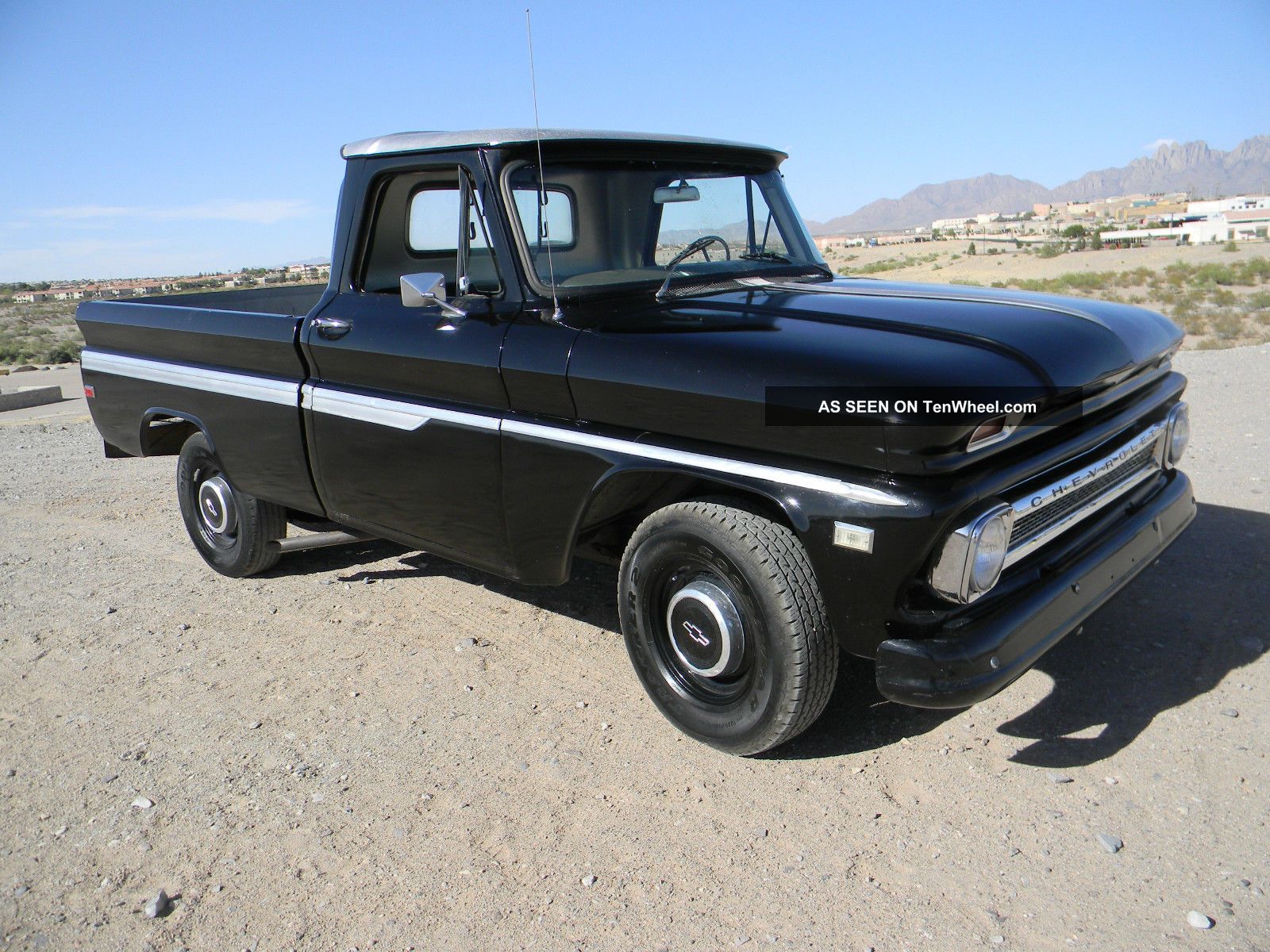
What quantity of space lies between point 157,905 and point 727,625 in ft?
5.73

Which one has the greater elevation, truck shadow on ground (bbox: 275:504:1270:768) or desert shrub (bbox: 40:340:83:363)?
truck shadow on ground (bbox: 275:504:1270:768)

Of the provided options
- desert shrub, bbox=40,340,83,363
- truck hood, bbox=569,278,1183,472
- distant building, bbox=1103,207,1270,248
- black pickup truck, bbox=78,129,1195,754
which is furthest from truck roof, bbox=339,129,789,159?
distant building, bbox=1103,207,1270,248

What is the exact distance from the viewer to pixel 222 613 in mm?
4637

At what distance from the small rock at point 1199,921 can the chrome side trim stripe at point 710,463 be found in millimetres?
1194

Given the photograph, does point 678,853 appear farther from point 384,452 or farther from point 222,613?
point 222,613

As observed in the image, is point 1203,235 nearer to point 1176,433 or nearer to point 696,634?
point 1176,433

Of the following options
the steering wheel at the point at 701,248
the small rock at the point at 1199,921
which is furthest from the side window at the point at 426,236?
the small rock at the point at 1199,921

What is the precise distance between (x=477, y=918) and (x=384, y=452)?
1942 mm

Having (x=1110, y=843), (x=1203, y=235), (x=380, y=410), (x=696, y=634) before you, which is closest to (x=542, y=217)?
(x=380, y=410)

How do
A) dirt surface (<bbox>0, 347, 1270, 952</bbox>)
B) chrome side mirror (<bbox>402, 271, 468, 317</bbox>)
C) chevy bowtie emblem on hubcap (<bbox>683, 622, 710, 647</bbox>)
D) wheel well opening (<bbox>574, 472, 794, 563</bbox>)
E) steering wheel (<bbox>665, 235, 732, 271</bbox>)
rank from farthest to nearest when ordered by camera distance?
steering wheel (<bbox>665, 235, 732, 271</bbox>)
chrome side mirror (<bbox>402, 271, 468, 317</bbox>)
chevy bowtie emblem on hubcap (<bbox>683, 622, 710, 647</bbox>)
wheel well opening (<bbox>574, 472, 794, 563</bbox>)
dirt surface (<bbox>0, 347, 1270, 952</bbox>)

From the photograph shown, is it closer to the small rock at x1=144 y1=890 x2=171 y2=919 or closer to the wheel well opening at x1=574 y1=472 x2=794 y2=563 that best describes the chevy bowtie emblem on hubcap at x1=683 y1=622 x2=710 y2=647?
the wheel well opening at x1=574 y1=472 x2=794 y2=563

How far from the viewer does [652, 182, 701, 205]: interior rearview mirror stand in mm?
3814

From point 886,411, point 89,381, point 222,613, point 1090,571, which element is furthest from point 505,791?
point 89,381

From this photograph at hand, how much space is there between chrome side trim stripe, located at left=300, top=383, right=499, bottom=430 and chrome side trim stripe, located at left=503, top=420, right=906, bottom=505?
8.9 inches
